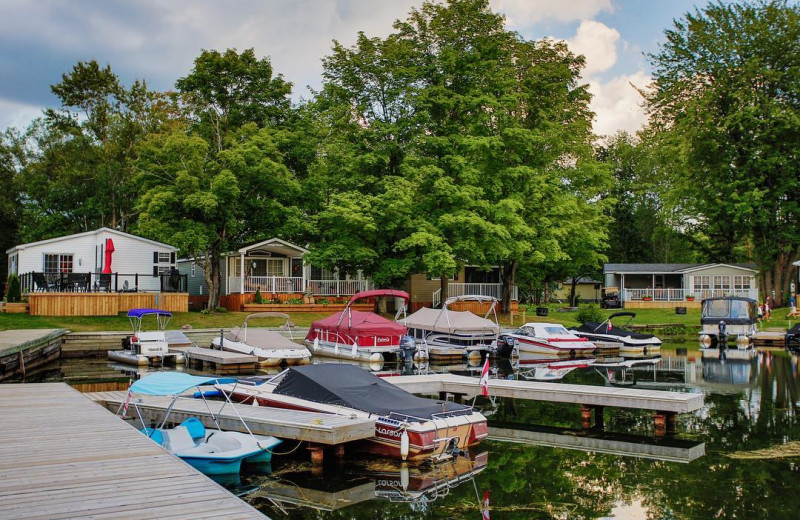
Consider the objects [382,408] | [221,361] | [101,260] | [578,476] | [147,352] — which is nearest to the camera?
[578,476]

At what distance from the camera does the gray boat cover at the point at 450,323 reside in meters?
31.5

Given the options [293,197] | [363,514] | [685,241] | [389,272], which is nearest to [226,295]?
[293,197]

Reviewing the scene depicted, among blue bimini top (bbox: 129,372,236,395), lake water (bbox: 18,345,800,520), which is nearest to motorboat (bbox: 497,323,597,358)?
lake water (bbox: 18,345,800,520)

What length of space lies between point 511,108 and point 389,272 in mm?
14308

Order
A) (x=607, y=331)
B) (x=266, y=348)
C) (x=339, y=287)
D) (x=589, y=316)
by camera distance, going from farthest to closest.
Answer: (x=339, y=287) → (x=589, y=316) → (x=607, y=331) → (x=266, y=348)

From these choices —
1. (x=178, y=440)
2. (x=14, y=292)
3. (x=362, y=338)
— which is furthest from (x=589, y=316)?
(x=178, y=440)

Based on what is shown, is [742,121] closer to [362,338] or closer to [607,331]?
[607,331]

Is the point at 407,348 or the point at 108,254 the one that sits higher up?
the point at 108,254

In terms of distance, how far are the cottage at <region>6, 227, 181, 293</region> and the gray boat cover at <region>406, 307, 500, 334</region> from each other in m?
15.6

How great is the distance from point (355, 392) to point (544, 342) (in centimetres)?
2075

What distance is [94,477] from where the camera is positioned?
8203mm

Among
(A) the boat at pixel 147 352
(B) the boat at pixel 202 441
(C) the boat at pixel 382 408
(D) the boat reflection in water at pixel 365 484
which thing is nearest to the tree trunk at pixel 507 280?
(A) the boat at pixel 147 352

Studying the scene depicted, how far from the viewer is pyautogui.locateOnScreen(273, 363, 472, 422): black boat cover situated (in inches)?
523

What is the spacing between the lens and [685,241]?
6525 centimetres
